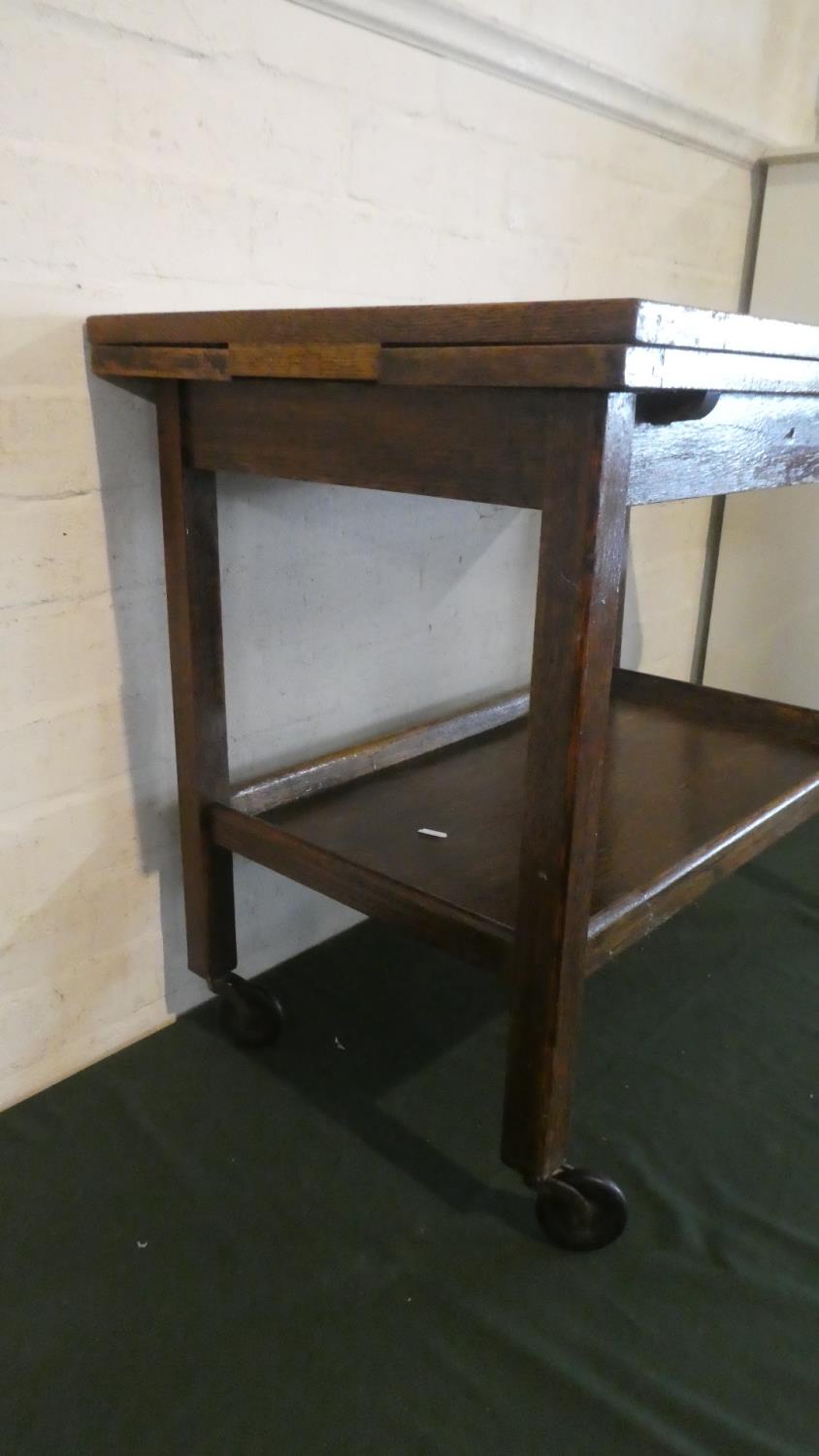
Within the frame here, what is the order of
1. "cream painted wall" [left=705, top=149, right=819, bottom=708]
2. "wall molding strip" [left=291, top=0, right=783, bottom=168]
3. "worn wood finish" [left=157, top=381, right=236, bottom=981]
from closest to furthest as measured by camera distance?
Answer: "worn wood finish" [left=157, top=381, right=236, bottom=981], "wall molding strip" [left=291, top=0, right=783, bottom=168], "cream painted wall" [left=705, top=149, right=819, bottom=708]

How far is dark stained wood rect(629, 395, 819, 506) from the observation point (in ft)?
2.57

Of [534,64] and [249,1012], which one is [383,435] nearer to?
[249,1012]

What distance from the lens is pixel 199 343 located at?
0.92 meters

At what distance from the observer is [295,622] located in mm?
1286

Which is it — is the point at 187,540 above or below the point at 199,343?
below

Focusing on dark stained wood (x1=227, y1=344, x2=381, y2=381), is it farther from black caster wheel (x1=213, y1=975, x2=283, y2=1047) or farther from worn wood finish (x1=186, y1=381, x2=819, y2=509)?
black caster wheel (x1=213, y1=975, x2=283, y2=1047)

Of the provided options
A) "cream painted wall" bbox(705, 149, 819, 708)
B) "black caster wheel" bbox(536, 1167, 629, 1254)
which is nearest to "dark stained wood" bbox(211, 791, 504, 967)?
"black caster wheel" bbox(536, 1167, 629, 1254)

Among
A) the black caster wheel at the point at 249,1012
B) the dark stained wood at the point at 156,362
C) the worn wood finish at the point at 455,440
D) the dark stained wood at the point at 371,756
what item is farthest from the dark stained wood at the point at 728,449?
the black caster wheel at the point at 249,1012

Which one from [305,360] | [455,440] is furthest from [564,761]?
[305,360]

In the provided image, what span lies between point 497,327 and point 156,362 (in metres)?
0.37

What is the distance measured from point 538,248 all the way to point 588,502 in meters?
0.91

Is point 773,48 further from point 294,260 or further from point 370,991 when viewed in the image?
point 370,991

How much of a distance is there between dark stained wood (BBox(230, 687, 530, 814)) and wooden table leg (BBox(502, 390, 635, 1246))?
0.41m

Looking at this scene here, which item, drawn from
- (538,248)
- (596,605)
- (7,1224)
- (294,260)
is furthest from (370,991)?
(538,248)
